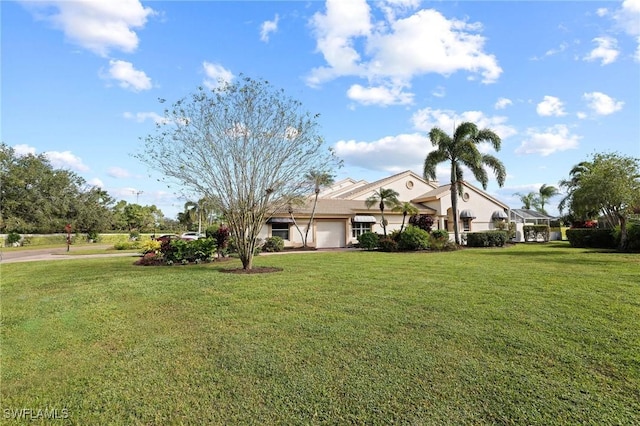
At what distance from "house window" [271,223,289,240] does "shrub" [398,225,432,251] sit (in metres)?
9.59

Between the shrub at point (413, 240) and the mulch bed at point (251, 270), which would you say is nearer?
the mulch bed at point (251, 270)

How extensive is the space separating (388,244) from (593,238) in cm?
1605

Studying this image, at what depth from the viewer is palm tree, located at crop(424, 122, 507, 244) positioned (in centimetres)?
2535

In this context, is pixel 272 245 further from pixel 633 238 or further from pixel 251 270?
pixel 633 238

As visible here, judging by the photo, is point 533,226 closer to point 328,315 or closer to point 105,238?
point 328,315

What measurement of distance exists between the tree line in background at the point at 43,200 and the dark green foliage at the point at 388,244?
48195 mm

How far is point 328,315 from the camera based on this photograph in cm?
655

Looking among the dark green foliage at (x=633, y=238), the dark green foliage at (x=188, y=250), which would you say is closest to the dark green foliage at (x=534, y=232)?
A: the dark green foliage at (x=633, y=238)

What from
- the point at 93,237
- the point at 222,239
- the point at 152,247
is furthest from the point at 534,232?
the point at 93,237

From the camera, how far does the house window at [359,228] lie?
30.0m

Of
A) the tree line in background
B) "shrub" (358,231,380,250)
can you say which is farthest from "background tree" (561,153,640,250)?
the tree line in background

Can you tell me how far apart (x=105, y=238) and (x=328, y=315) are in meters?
53.7

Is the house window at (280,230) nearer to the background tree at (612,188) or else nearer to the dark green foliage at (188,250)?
the dark green foliage at (188,250)

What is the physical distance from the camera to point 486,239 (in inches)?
1053
